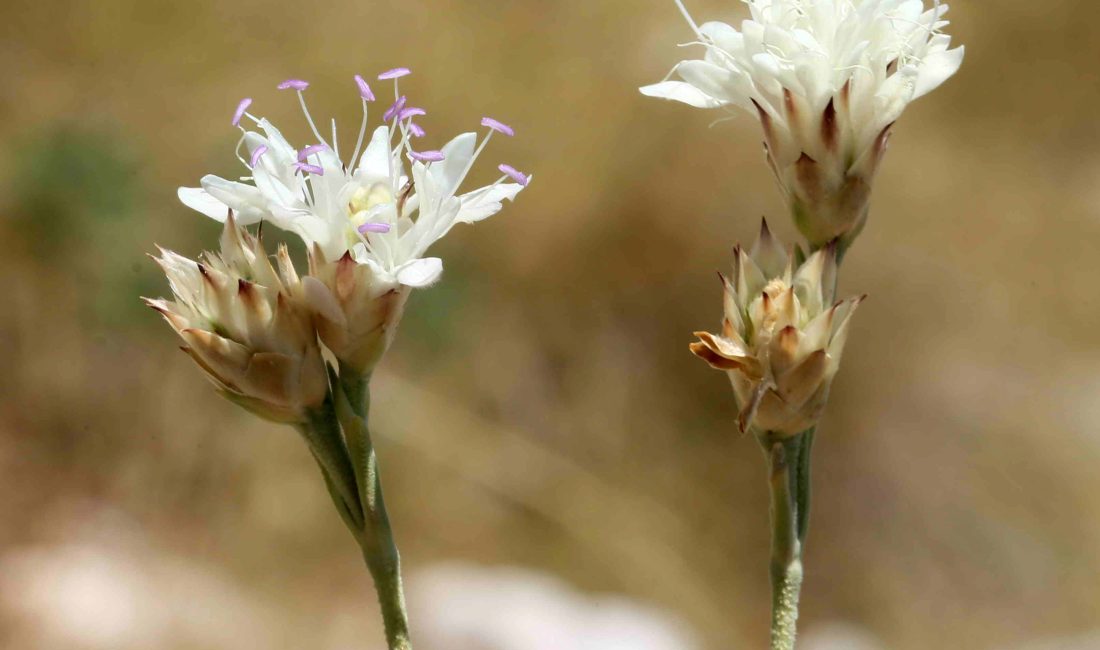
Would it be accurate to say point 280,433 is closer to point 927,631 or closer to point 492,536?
point 492,536

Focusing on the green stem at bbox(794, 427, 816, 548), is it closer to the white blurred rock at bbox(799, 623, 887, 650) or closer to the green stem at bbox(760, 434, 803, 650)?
the green stem at bbox(760, 434, 803, 650)

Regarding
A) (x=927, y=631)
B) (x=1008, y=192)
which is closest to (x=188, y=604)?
(x=927, y=631)

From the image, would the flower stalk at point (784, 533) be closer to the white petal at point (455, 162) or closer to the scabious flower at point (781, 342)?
the scabious flower at point (781, 342)

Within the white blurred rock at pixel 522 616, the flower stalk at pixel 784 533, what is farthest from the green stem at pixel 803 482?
the white blurred rock at pixel 522 616

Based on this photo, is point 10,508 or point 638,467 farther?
point 638,467

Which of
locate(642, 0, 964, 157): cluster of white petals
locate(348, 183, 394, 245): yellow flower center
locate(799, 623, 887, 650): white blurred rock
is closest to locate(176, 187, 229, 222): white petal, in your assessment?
locate(348, 183, 394, 245): yellow flower center

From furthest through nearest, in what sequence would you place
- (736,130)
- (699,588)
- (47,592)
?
1. (736,130)
2. (699,588)
3. (47,592)

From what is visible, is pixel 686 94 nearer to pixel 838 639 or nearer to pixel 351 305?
pixel 351 305
